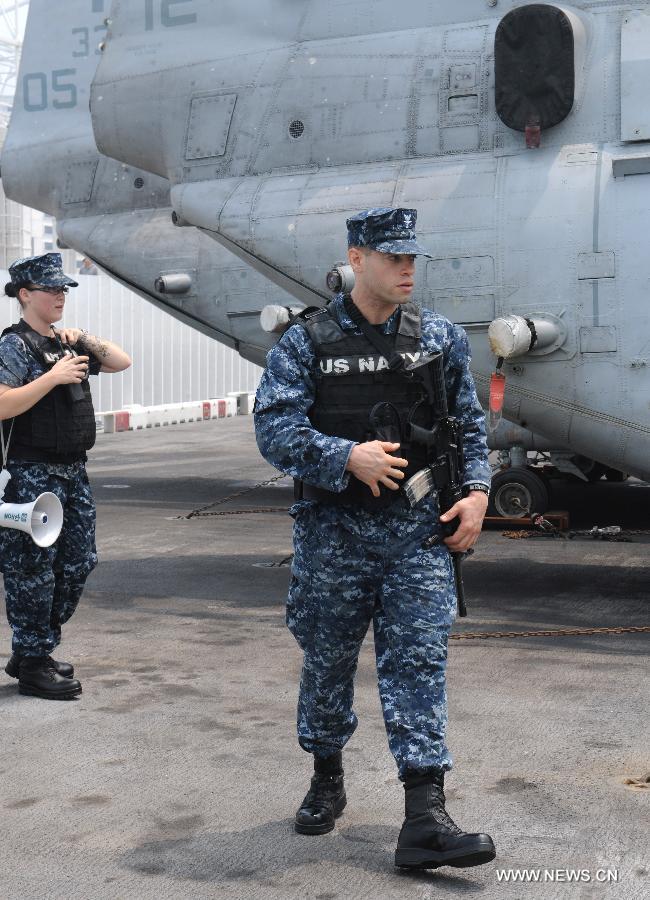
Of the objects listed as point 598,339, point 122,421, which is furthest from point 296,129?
point 122,421

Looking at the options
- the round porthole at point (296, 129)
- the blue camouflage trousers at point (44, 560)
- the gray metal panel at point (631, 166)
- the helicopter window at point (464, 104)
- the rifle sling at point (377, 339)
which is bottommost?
the blue camouflage trousers at point (44, 560)

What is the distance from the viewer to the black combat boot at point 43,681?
5461 mm

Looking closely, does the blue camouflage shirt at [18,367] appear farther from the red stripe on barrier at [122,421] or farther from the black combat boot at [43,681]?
the red stripe on barrier at [122,421]

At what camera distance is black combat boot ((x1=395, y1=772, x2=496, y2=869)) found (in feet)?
11.6

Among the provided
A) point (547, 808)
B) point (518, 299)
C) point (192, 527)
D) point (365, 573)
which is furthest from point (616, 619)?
point (192, 527)

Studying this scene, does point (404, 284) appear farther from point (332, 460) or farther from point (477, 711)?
point (477, 711)

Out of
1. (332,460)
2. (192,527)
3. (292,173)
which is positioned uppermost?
(292,173)

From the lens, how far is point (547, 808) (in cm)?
412

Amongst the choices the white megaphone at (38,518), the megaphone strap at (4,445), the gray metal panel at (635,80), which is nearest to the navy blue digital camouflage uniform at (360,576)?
the white megaphone at (38,518)

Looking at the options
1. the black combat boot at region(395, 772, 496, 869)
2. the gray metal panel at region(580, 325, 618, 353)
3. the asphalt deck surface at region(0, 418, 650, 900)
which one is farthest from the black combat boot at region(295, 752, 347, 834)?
the gray metal panel at region(580, 325, 618, 353)

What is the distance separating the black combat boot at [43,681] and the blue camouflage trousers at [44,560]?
0.15 feet

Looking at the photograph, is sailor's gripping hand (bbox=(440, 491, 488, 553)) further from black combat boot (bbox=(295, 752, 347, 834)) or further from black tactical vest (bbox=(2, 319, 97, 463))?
black tactical vest (bbox=(2, 319, 97, 463))

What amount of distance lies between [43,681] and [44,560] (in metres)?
0.56

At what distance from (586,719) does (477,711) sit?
472mm
